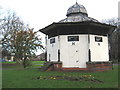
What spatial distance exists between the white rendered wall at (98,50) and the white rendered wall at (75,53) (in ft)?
2.78

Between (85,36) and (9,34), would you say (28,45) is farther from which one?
(85,36)

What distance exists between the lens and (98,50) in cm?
2128

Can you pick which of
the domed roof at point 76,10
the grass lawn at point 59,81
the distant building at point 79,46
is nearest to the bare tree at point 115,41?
the domed roof at point 76,10

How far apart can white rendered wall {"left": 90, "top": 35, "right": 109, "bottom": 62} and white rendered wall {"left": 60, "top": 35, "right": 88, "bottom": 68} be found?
0.85 m

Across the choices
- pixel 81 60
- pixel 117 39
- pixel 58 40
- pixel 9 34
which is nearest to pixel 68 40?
pixel 58 40

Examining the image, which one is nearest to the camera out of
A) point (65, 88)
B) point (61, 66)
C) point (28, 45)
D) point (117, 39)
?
point (65, 88)

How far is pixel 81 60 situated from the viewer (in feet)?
67.3

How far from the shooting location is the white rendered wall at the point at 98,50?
68.3ft

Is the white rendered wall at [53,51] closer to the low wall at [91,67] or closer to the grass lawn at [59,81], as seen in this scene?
the low wall at [91,67]

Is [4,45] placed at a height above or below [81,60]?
above

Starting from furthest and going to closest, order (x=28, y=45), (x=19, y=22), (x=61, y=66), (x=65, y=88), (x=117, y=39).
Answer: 1. (x=117, y=39)
2. (x=19, y=22)
3. (x=28, y=45)
4. (x=61, y=66)
5. (x=65, y=88)

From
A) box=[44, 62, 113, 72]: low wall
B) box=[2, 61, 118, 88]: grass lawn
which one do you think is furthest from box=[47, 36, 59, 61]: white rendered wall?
box=[2, 61, 118, 88]: grass lawn

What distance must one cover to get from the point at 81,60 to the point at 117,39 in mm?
32403

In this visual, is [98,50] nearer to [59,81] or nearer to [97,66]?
[97,66]
